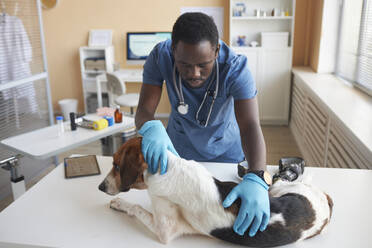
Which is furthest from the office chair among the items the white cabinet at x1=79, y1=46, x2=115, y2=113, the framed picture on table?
the framed picture on table

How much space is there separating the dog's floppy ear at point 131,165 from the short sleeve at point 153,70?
58 centimetres

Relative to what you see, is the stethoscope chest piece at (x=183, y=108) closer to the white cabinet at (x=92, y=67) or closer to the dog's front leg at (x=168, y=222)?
the dog's front leg at (x=168, y=222)

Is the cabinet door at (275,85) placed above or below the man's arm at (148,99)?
below

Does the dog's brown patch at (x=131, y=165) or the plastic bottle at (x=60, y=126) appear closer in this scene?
the dog's brown patch at (x=131, y=165)

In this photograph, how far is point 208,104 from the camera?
1.50 meters

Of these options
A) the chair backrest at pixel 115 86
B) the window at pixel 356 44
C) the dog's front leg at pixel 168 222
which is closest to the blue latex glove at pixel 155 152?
the dog's front leg at pixel 168 222

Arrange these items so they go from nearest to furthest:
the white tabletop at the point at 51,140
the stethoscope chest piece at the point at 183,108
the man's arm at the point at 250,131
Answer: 1. the man's arm at the point at 250,131
2. the stethoscope chest piece at the point at 183,108
3. the white tabletop at the point at 51,140

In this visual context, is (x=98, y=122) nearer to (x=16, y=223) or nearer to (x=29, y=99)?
(x=29, y=99)

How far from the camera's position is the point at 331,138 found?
248 cm

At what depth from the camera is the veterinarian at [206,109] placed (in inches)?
40.5

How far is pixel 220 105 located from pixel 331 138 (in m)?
1.38

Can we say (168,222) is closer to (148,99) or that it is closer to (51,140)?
(148,99)

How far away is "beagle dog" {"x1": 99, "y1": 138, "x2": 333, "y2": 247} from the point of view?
3.22ft

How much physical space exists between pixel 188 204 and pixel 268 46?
3702mm
